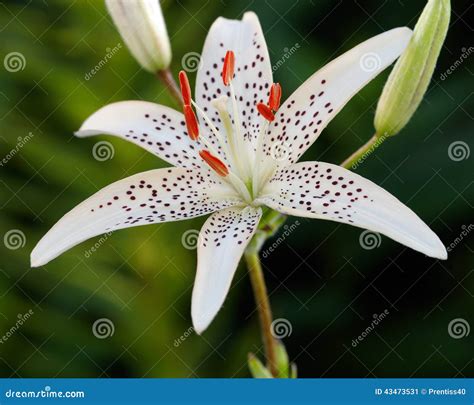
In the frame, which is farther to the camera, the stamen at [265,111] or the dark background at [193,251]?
the dark background at [193,251]

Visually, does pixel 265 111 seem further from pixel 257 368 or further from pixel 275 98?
pixel 257 368

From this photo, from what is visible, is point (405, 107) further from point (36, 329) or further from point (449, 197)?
point (36, 329)

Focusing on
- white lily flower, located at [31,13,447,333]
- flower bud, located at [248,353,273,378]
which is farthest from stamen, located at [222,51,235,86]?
flower bud, located at [248,353,273,378]

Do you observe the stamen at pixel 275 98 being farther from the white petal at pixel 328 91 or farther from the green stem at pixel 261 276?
the green stem at pixel 261 276

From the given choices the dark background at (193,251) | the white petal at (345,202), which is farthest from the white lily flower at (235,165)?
the dark background at (193,251)

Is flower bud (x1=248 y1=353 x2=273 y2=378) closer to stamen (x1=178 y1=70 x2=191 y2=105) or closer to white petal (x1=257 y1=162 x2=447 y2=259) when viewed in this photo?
white petal (x1=257 y1=162 x2=447 y2=259)
